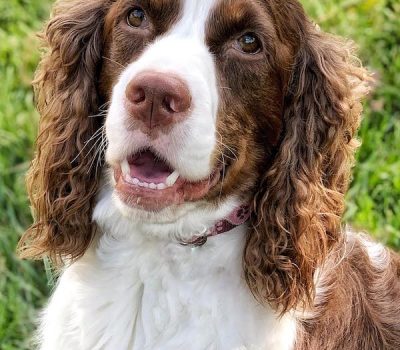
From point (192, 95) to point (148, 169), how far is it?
0.41m

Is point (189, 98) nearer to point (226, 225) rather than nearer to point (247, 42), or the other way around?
point (247, 42)

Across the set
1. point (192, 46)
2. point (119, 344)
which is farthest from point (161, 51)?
point (119, 344)

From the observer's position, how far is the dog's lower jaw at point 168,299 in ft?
13.3

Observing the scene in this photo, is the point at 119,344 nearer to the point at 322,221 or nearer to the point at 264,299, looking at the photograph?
the point at 264,299

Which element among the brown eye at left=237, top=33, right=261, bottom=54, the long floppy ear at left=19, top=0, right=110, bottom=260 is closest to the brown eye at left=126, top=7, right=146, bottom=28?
the long floppy ear at left=19, top=0, right=110, bottom=260

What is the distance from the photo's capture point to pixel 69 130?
4.16 metres

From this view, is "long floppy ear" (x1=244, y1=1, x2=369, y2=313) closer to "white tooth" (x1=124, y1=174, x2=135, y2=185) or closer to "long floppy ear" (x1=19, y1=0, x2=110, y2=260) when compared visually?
"white tooth" (x1=124, y1=174, x2=135, y2=185)

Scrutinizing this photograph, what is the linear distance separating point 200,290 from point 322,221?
2.08 feet

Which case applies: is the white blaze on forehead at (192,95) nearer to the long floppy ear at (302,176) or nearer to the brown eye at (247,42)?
the brown eye at (247,42)

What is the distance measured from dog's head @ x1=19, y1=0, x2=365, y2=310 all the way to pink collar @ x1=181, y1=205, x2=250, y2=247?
0.04 metres

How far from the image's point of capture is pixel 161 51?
3.61 meters

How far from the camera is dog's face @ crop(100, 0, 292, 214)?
3537 mm

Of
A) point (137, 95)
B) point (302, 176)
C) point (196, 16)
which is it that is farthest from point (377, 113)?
point (137, 95)

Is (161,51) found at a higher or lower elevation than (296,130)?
higher
